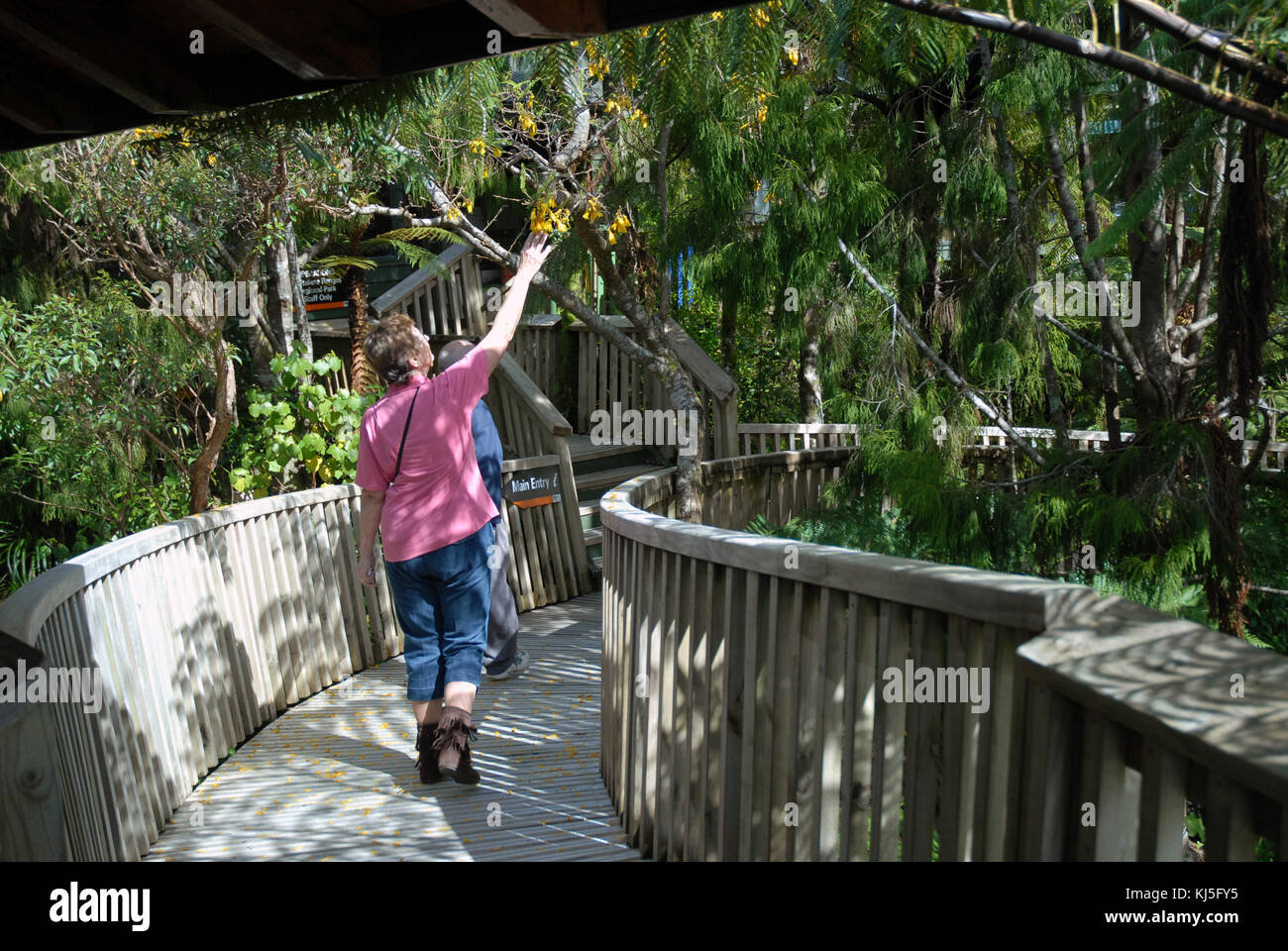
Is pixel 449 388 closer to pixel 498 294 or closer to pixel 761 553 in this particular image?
pixel 761 553

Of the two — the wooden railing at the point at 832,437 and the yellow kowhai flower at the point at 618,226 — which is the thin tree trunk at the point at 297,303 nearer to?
the yellow kowhai flower at the point at 618,226

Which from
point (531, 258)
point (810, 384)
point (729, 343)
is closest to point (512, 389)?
point (810, 384)

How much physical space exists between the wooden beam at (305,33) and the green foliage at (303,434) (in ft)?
15.4

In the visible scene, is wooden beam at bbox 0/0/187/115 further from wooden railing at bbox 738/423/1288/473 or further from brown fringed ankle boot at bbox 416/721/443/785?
wooden railing at bbox 738/423/1288/473

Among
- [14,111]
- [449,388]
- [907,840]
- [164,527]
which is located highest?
[14,111]

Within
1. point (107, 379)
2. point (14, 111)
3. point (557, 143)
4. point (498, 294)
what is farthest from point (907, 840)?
point (498, 294)

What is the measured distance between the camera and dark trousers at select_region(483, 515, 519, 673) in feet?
19.3

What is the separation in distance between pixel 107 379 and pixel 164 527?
4056 millimetres

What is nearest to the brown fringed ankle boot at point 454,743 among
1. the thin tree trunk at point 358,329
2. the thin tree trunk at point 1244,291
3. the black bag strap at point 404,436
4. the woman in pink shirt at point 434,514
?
the woman in pink shirt at point 434,514

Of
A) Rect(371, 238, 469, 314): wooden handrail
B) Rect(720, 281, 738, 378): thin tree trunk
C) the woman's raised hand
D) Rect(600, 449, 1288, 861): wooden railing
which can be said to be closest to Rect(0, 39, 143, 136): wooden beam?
the woman's raised hand

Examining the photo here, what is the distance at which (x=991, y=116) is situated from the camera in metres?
7.16

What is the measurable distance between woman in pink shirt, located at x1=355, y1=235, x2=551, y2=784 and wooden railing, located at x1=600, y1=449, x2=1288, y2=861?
0.68 meters

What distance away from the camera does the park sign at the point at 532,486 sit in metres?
8.08
